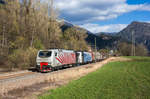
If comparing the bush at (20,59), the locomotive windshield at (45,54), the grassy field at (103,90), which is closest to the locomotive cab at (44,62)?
the locomotive windshield at (45,54)

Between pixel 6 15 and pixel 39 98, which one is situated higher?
pixel 6 15

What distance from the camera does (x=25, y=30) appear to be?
36.2 m

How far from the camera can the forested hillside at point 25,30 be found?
27203 mm

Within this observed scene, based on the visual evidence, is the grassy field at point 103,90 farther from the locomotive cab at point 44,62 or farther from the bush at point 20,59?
the bush at point 20,59

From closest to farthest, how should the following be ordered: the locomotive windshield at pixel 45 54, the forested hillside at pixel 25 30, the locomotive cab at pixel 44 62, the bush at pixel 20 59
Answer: the locomotive cab at pixel 44 62 < the locomotive windshield at pixel 45 54 < the bush at pixel 20 59 < the forested hillside at pixel 25 30

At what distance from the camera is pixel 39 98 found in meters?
9.11

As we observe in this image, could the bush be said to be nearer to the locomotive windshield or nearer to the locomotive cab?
the locomotive windshield

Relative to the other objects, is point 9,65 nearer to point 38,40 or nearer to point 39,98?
point 38,40

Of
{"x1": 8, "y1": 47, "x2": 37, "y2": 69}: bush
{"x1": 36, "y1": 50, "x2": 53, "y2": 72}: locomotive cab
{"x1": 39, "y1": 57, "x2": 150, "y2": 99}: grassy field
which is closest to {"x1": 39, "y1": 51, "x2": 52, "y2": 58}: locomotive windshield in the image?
{"x1": 36, "y1": 50, "x2": 53, "y2": 72}: locomotive cab

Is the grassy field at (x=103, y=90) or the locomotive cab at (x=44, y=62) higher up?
the locomotive cab at (x=44, y=62)

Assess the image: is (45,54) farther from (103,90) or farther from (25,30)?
(25,30)

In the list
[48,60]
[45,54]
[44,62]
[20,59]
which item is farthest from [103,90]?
[20,59]

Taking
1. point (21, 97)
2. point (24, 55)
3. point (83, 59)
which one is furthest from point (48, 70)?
point (83, 59)

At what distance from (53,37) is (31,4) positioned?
9.32 metres
